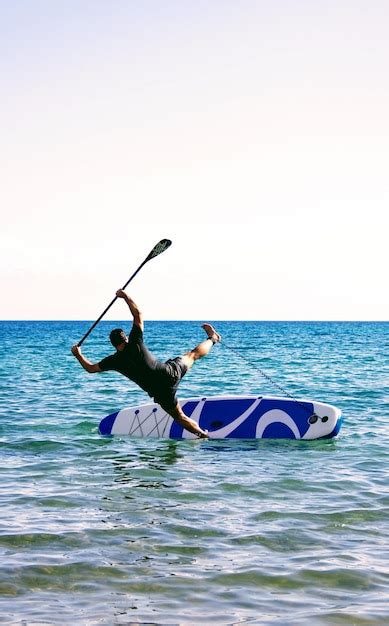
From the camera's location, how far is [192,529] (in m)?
7.55

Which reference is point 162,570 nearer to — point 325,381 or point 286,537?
point 286,537

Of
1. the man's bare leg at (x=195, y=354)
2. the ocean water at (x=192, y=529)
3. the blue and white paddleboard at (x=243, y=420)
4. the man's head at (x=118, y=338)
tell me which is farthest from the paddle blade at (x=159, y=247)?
the blue and white paddleboard at (x=243, y=420)

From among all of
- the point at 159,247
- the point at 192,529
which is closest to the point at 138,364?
the point at 159,247

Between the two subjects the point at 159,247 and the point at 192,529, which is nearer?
the point at 192,529

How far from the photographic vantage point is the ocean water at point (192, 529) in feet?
18.4

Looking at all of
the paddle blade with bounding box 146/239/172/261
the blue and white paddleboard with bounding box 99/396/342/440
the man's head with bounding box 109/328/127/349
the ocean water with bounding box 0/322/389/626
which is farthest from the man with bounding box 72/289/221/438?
the blue and white paddleboard with bounding box 99/396/342/440

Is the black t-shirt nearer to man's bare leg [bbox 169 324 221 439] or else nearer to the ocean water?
man's bare leg [bbox 169 324 221 439]

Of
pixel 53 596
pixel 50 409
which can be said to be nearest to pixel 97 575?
pixel 53 596

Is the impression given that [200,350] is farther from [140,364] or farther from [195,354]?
[140,364]

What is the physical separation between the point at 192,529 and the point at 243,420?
6344 mm

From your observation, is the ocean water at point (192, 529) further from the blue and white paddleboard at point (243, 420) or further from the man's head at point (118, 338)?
the man's head at point (118, 338)

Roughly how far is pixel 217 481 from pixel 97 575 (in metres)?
3.89

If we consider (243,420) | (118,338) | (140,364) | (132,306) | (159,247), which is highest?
(159,247)

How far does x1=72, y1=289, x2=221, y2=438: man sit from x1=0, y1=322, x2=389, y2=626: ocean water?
3.68ft
